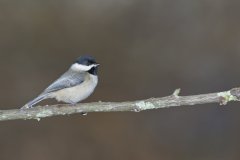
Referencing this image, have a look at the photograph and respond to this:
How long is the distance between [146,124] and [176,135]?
218 millimetres

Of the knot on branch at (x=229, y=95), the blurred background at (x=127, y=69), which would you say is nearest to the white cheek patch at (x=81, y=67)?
the knot on branch at (x=229, y=95)

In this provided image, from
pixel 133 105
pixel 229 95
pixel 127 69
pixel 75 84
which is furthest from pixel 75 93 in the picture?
pixel 127 69

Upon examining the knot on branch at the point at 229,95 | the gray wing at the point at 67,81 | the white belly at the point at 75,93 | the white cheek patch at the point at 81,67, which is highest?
the white cheek patch at the point at 81,67

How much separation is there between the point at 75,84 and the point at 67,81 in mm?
31

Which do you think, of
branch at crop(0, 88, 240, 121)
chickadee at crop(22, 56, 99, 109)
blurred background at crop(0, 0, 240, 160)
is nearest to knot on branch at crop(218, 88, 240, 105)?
branch at crop(0, 88, 240, 121)

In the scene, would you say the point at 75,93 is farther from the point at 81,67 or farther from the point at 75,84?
the point at 81,67

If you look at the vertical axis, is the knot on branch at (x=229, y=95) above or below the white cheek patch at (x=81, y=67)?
below

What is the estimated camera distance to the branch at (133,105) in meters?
1.47

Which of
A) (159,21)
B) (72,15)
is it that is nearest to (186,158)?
(159,21)

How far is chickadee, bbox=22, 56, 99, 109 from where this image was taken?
1.78 meters

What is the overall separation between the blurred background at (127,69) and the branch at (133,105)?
67.4 inches

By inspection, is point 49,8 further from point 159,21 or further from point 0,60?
point 159,21

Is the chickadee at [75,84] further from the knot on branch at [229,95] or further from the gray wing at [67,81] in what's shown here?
the knot on branch at [229,95]

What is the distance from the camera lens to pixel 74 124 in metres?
3.33
